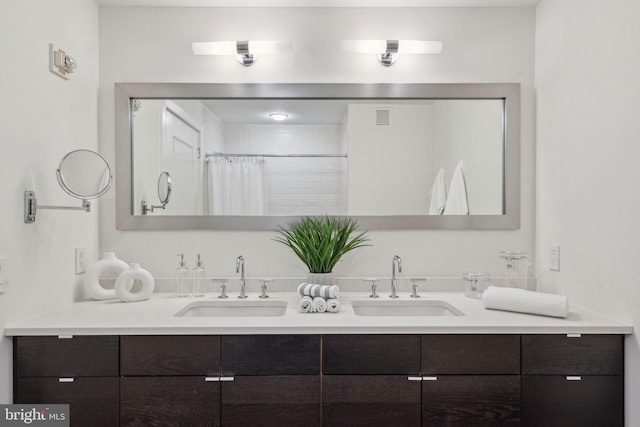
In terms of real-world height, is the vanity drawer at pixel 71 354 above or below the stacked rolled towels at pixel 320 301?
below

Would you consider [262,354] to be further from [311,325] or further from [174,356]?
[174,356]

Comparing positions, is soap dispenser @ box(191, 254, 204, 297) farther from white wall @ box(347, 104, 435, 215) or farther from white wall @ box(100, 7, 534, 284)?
white wall @ box(347, 104, 435, 215)

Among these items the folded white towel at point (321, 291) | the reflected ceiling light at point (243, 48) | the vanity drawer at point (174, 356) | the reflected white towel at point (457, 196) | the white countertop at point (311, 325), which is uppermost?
the reflected ceiling light at point (243, 48)

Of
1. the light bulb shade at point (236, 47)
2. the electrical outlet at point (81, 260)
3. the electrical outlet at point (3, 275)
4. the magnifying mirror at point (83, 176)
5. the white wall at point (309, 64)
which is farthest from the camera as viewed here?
the white wall at point (309, 64)

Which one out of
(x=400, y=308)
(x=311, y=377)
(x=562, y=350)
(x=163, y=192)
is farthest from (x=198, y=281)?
(x=562, y=350)

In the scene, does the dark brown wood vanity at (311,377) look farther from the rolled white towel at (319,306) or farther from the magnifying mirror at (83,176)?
the magnifying mirror at (83,176)

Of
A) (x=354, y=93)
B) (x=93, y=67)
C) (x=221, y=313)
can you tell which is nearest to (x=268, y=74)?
(x=354, y=93)

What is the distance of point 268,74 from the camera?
230 centimetres

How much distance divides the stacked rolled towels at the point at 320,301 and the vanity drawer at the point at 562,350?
2.34 ft

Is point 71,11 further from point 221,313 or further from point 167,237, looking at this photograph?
point 221,313

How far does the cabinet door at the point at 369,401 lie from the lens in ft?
5.40

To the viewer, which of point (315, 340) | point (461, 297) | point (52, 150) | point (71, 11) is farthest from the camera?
point (461, 297)

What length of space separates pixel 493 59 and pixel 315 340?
166 cm

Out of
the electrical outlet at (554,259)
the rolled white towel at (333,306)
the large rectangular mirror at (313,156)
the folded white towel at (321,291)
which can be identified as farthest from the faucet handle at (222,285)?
the electrical outlet at (554,259)
